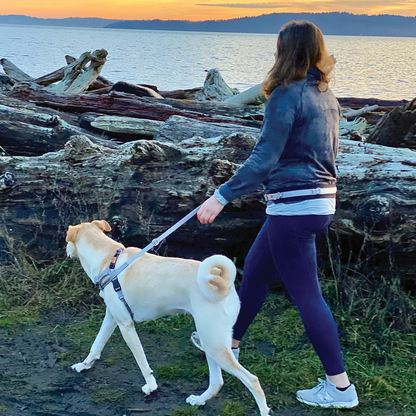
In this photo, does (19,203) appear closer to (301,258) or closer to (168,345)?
(168,345)

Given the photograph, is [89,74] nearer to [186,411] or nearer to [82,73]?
[82,73]

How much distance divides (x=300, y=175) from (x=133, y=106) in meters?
5.99

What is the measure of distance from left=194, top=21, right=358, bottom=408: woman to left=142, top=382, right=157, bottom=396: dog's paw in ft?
3.65

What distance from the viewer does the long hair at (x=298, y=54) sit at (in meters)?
2.99

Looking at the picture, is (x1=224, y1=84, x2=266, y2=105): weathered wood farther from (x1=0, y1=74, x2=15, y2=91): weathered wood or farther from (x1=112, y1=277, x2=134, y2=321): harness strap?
(x1=112, y1=277, x2=134, y2=321): harness strap

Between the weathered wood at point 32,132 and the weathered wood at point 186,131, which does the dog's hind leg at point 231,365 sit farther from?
the weathered wood at point 32,132

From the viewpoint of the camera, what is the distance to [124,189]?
5199mm

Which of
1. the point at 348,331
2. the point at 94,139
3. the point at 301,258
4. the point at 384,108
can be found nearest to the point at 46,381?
the point at 301,258

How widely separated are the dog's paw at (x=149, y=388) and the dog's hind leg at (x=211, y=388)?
26 centimetres

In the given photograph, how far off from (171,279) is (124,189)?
2.06 m

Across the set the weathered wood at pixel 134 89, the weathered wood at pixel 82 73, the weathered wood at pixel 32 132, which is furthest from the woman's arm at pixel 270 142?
the weathered wood at pixel 82 73

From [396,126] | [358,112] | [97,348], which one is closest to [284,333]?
[97,348]

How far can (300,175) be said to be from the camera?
10.2 ft

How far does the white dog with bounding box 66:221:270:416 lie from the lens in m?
3.15
